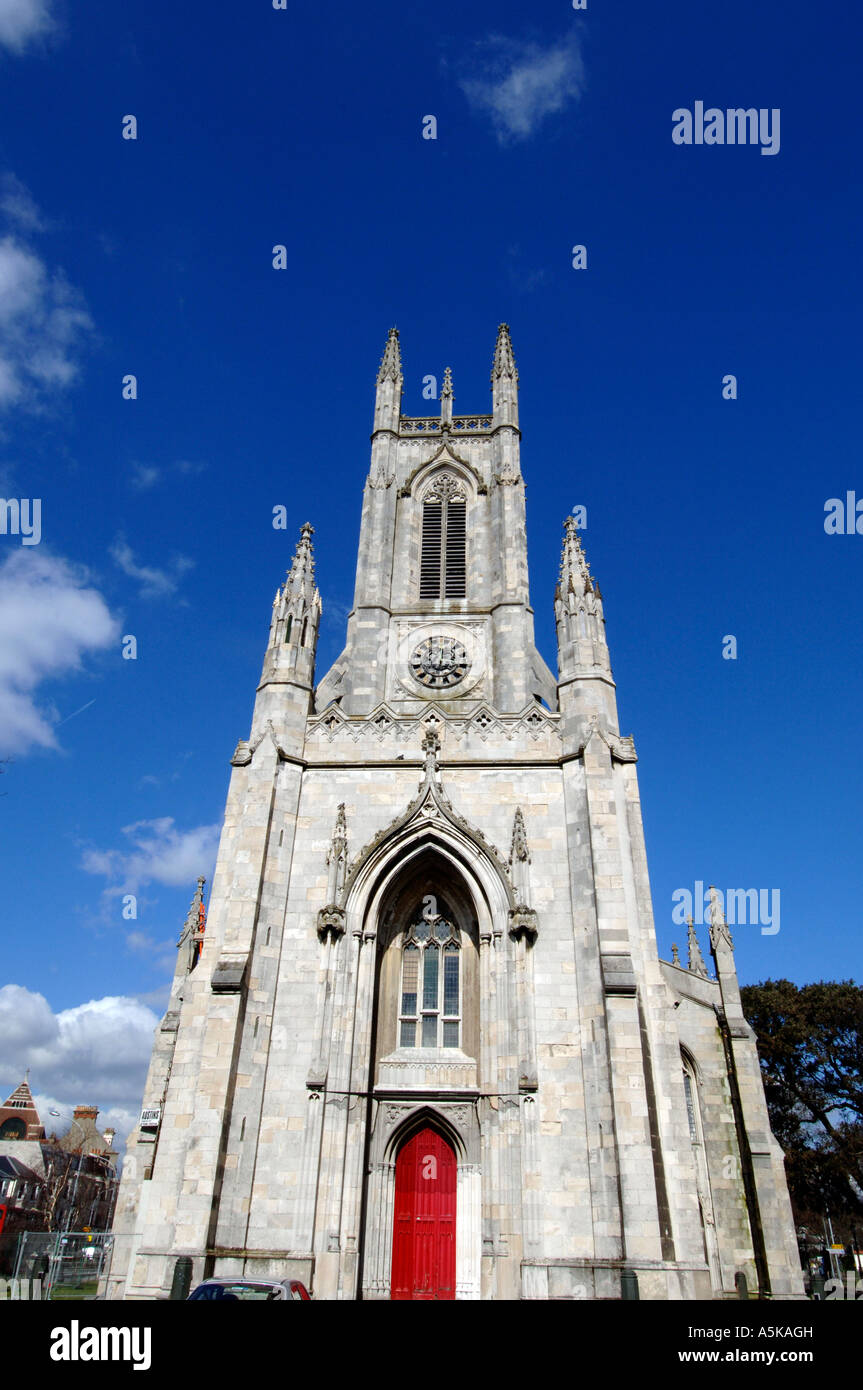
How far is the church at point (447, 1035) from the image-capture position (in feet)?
47.3

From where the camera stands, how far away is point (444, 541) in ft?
86.0

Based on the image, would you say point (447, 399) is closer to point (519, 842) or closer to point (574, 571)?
point (574, 571)

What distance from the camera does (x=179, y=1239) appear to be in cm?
1385

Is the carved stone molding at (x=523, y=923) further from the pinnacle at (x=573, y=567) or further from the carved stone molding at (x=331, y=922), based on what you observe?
the pinnacle at (x=573, y=567)

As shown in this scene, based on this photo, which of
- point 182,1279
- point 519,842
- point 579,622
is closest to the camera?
point 182,1279

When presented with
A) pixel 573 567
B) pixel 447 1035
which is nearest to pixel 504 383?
pixel 573 567

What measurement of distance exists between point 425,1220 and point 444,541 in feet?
58.2

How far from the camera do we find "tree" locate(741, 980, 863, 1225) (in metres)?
35.4

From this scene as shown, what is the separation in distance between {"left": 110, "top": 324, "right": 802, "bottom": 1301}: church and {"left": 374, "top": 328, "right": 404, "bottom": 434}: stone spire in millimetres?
8030

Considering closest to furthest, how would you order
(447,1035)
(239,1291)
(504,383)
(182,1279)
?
(239,1291) → (182,1279) → (447,1035) → (504,383)

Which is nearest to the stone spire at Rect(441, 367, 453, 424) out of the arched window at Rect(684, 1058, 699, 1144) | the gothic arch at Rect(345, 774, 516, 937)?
the gothic arch at Rect(345, 774, 516, 937)
